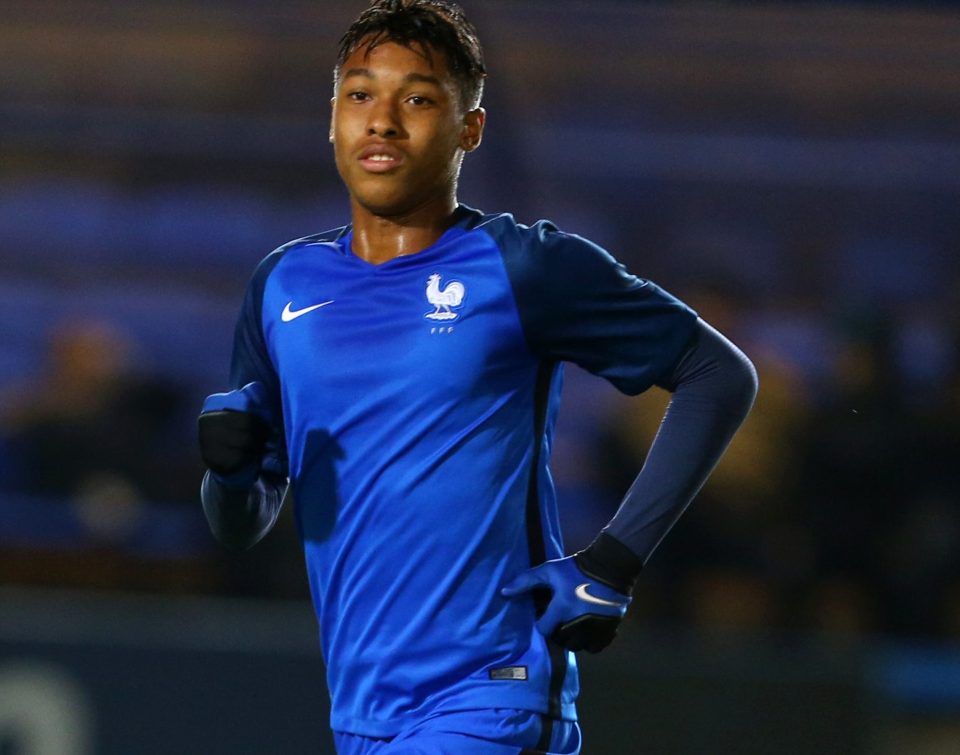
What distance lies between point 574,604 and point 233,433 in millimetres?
580

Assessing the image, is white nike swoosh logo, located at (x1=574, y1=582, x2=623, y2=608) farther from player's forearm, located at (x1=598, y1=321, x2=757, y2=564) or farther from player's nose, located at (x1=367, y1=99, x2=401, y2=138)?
player's nose, located at (x1=367, y1=99, x2=401, y2=138)

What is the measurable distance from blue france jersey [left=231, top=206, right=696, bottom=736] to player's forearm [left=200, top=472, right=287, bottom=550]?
0.11 metres

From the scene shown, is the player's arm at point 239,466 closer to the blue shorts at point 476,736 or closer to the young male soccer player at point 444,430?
the young male soccer player at point 444,430

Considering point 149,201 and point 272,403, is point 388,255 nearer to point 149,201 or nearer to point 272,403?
point 272,403

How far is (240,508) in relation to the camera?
252cm

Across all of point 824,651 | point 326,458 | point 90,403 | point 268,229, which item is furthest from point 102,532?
point 326,458

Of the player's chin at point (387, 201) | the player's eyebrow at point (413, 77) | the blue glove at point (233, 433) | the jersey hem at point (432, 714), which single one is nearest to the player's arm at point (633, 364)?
the jersey hem at point (432, 714)

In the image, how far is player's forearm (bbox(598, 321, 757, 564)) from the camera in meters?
2.37

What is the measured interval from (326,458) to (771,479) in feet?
11.8

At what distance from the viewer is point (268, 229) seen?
6.89 meters

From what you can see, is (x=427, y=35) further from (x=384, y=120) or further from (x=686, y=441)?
(x=686, y=441)

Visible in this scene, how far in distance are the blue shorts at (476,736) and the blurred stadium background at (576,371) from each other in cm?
229

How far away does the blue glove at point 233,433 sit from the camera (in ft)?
7.72

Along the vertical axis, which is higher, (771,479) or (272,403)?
(272,403)
